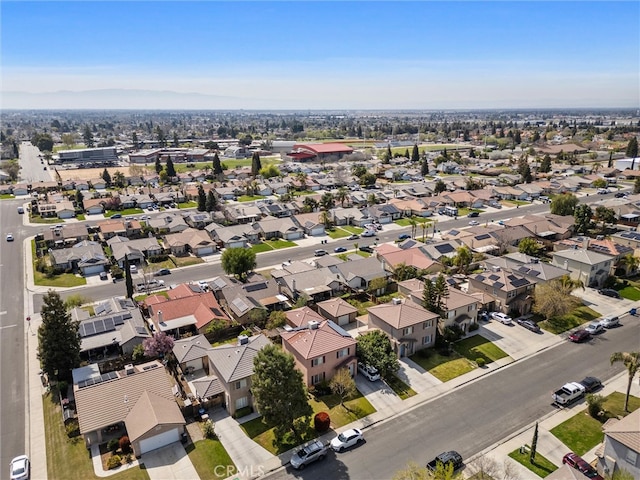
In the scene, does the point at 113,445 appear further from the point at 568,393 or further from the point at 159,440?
the point at 568,393

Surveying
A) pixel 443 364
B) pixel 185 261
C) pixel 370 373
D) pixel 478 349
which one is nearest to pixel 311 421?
pixel 370 373

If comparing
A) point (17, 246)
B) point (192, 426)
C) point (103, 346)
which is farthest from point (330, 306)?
point (17, 246)

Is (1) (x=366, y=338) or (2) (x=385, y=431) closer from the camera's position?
(2) (x=385, y=431)

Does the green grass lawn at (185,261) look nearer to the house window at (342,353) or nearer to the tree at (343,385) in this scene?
the house window at (342,353)

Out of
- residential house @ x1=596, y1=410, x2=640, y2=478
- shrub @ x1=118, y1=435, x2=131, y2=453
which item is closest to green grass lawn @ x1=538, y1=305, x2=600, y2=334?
residential house @ x1=596, y1=410, x2=640, y2=478

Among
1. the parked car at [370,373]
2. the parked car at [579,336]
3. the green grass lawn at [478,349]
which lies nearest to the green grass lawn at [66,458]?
the parked car at [370,373]

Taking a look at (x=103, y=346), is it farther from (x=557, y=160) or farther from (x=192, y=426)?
(x=557, y=160)

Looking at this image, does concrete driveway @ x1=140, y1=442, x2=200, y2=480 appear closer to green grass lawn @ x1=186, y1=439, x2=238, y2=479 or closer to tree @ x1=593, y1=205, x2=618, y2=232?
green grass lawn @ x1=186, y1=439, x2=238, y2=479
